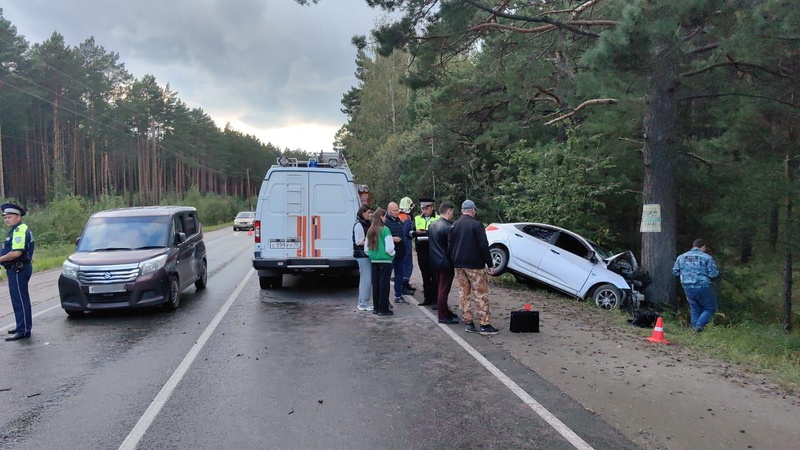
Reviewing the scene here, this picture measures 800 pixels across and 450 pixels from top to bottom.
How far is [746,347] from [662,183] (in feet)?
14.1

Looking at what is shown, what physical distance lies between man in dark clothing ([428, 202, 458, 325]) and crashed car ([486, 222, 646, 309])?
3.44 meters

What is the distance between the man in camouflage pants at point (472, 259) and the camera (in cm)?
748

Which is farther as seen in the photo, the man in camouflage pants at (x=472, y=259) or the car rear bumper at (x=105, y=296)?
the car rear bumper at (x=105, y=296)

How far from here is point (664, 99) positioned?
36.2ft

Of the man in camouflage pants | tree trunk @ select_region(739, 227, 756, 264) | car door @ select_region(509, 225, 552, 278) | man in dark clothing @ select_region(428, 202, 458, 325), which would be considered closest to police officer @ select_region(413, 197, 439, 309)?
man in dark clothing @ select_region(428, 202, 458, 325)

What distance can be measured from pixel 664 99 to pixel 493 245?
15.7 feet

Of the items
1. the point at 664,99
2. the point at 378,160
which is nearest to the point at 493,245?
the point at 664,99

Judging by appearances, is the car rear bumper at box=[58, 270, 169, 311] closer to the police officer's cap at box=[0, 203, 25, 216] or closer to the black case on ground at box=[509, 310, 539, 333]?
the police officer's cap at box=[0, 203, 25, 216]

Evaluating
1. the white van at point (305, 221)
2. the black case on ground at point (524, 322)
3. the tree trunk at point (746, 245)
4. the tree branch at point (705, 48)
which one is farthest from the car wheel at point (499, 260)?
the tree trunk at point (746, 245)

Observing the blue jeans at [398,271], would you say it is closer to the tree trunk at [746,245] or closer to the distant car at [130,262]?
the distant car at [130,262]

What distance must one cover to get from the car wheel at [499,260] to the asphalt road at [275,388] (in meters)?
4.07

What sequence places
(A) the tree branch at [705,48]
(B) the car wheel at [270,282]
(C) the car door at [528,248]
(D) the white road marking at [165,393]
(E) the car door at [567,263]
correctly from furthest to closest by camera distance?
(C) the car door at [528,248] < (B) the car wheel at [270,282] < (E) the car door at [567,263] < (A) the tree branch at [705,48] < (D) the white road marking at [165,393]

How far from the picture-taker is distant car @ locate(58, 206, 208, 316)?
8.39m

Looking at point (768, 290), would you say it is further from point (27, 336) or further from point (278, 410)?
point (27, 336)
